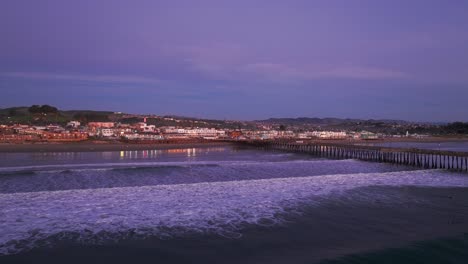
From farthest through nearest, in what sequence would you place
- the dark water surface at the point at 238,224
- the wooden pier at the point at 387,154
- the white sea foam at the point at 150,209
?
the wooden pier at the point at 387,154 → the white sea foam at the point at 150,209 → the dark water surface at the point at 238,224

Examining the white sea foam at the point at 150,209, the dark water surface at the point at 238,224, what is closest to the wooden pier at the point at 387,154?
the dark water surface at the point at 238,224

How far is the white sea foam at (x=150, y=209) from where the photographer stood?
35.2ft

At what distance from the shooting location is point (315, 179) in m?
21.8

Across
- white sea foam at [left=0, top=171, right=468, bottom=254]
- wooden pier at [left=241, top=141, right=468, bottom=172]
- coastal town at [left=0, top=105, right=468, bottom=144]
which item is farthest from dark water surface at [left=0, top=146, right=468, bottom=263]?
coastal town at [left=0, top=105, right=468, bottom=144]

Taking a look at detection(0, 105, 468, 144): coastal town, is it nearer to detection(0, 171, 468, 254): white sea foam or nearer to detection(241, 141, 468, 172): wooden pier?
detection(241, 141, 468, 172): wooden pier

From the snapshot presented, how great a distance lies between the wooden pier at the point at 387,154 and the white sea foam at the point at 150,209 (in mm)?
16421

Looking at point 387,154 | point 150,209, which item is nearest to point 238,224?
point 150,209

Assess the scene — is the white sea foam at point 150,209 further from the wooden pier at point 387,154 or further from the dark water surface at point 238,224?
the wooden pier at point 387,154

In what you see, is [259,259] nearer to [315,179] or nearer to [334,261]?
[334,261]

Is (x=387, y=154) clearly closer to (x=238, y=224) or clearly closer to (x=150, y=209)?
(x=150, y=209)

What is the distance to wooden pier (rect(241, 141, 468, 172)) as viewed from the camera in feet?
109

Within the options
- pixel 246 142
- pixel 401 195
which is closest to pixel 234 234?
pixel 401 195

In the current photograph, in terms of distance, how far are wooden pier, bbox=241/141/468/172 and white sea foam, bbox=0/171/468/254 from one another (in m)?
16.4

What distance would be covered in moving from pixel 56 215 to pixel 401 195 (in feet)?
41.8
